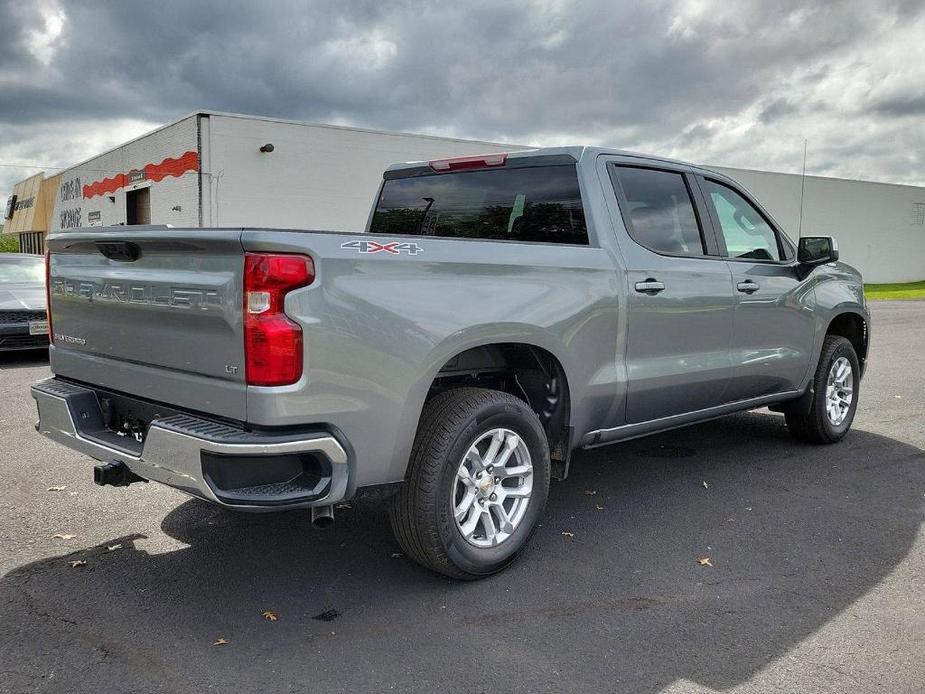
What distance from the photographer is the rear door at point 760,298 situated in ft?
16.8

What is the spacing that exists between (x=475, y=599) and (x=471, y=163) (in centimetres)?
249

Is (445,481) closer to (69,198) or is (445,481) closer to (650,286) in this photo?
(650,286)

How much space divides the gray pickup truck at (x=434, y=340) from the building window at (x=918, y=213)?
1680 inches

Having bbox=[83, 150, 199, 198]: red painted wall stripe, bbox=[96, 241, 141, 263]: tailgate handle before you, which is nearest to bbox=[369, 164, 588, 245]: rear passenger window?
bbox=[96, 241, 141, 263]: tailgate handle

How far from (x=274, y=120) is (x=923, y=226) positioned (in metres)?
35.1

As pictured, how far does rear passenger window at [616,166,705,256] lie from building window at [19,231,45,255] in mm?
47774

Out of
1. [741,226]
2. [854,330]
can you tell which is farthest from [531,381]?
[854,330]

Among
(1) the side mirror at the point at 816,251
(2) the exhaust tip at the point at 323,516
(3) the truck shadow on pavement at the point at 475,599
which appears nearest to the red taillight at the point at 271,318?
(2) the exhaust tip at the point at 323,516

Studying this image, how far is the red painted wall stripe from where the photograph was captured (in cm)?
2403

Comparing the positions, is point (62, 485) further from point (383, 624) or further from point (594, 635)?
point (594, 635)

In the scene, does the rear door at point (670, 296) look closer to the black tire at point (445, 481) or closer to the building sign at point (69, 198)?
the black tire at point (445, 481)

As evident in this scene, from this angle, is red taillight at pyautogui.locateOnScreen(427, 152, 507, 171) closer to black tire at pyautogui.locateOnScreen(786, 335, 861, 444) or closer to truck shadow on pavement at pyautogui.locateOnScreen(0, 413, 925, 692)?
truck shadow on pavement at pyautogui.locateOnScreen(0, 413, 925, 692)

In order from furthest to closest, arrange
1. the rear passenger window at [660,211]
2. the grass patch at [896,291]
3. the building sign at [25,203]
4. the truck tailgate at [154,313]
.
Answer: the building sign at [25,203] → the grass patch at [896,291] → the rear passenger window at [660,211] → the truck tailgate at [154,313]

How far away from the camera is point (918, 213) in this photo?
140ft
